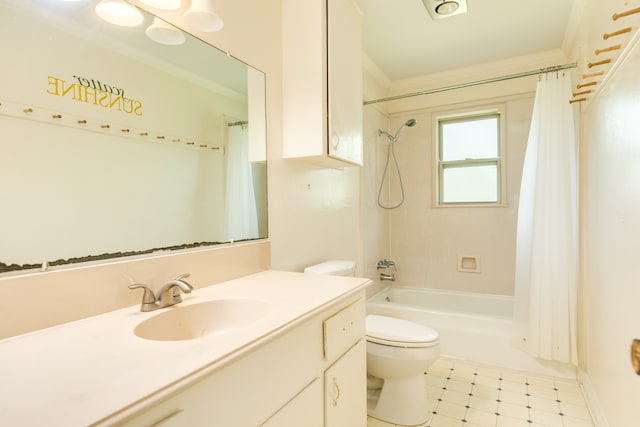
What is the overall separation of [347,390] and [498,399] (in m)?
1.27

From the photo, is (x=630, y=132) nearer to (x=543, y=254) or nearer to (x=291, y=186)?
(x=543, y=254)

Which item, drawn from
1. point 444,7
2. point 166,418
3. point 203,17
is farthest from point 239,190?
point 444,7

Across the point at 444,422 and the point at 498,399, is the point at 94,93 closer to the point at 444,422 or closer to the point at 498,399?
the point at 444,422

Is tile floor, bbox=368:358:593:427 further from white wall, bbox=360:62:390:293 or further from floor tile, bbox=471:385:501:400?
white wall, bbox=360:62:390:293

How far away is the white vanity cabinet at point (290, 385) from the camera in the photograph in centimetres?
59

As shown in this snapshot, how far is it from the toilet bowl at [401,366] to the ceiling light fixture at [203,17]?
64.9 inches

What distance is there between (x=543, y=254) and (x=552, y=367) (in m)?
0.76

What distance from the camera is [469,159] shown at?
3039mm

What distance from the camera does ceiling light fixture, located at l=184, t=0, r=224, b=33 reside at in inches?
46.5

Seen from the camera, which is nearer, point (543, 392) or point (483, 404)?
point (483, 404)

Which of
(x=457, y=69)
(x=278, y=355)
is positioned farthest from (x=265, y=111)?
(x=457, y=69)

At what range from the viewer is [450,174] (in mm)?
3150

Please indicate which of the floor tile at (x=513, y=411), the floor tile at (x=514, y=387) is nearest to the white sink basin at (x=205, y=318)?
the floor tile at (x=513, y=411)

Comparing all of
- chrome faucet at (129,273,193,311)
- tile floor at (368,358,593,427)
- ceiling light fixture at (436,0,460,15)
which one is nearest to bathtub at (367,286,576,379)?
tile floor at (368,358,593,427)
